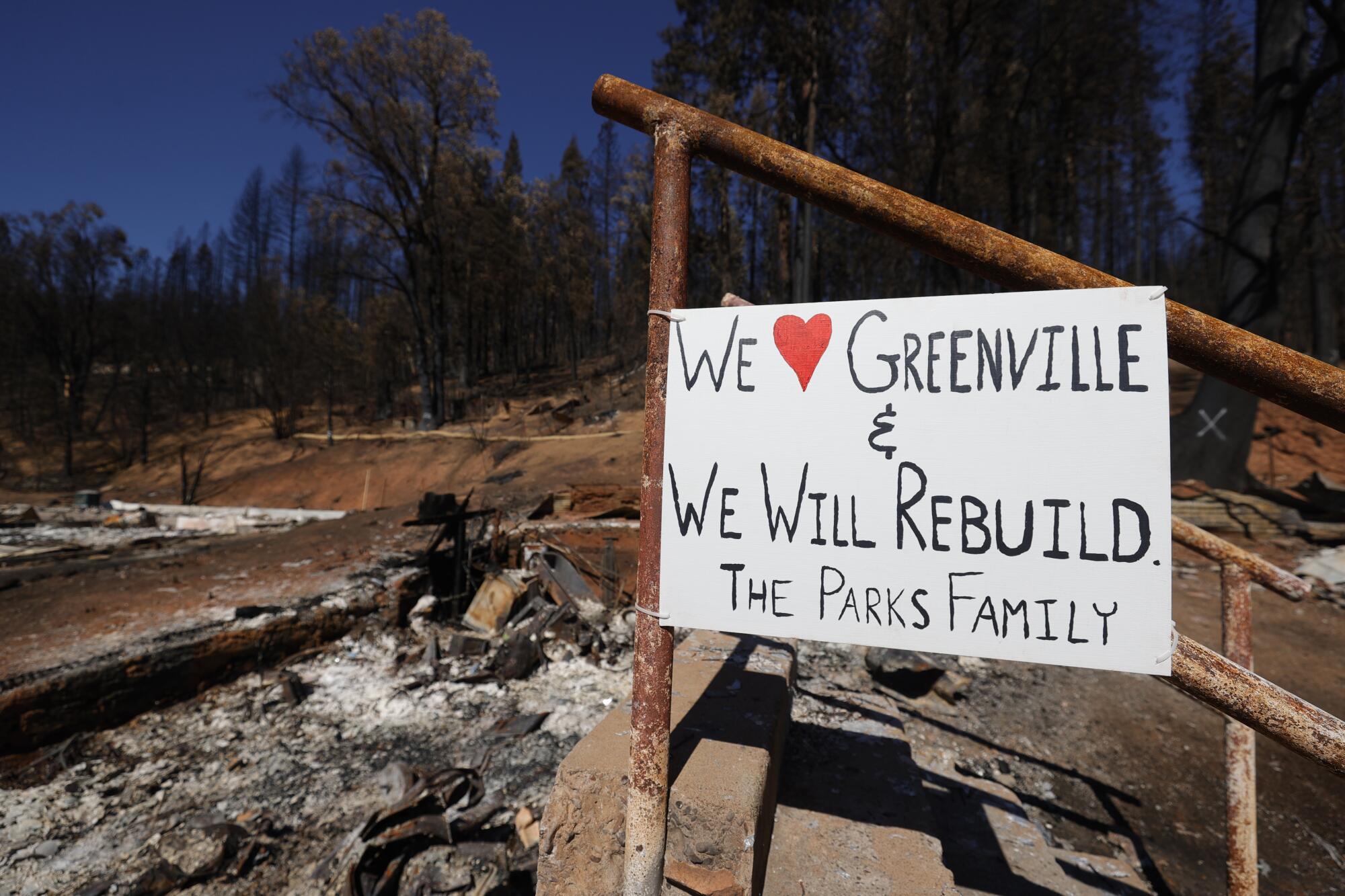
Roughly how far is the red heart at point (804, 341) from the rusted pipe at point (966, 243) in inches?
7.7

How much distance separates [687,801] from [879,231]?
1293mm

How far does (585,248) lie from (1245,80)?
23.9 m

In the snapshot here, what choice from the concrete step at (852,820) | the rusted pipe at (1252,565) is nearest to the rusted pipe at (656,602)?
the concrete step at (852,820)

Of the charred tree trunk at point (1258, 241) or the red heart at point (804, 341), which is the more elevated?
the charred tree trunk at point (1258, 241)

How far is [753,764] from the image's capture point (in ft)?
4.66

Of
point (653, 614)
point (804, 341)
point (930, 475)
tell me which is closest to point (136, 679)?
point (653, 614)

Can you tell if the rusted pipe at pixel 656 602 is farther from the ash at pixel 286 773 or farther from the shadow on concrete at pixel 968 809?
the ash at pixel 286 773

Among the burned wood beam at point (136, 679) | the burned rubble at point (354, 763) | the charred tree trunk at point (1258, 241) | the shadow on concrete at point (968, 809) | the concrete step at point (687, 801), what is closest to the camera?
the concrete step at point (687, 801)

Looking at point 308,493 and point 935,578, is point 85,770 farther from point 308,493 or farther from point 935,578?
point 308,493

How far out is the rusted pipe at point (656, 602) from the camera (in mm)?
1086

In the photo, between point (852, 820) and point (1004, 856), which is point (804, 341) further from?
point (1004, 856)

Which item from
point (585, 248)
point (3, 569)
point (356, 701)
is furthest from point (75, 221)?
point (356, 701)

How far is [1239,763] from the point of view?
182cm

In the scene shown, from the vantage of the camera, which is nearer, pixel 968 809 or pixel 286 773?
pixel 968 809
